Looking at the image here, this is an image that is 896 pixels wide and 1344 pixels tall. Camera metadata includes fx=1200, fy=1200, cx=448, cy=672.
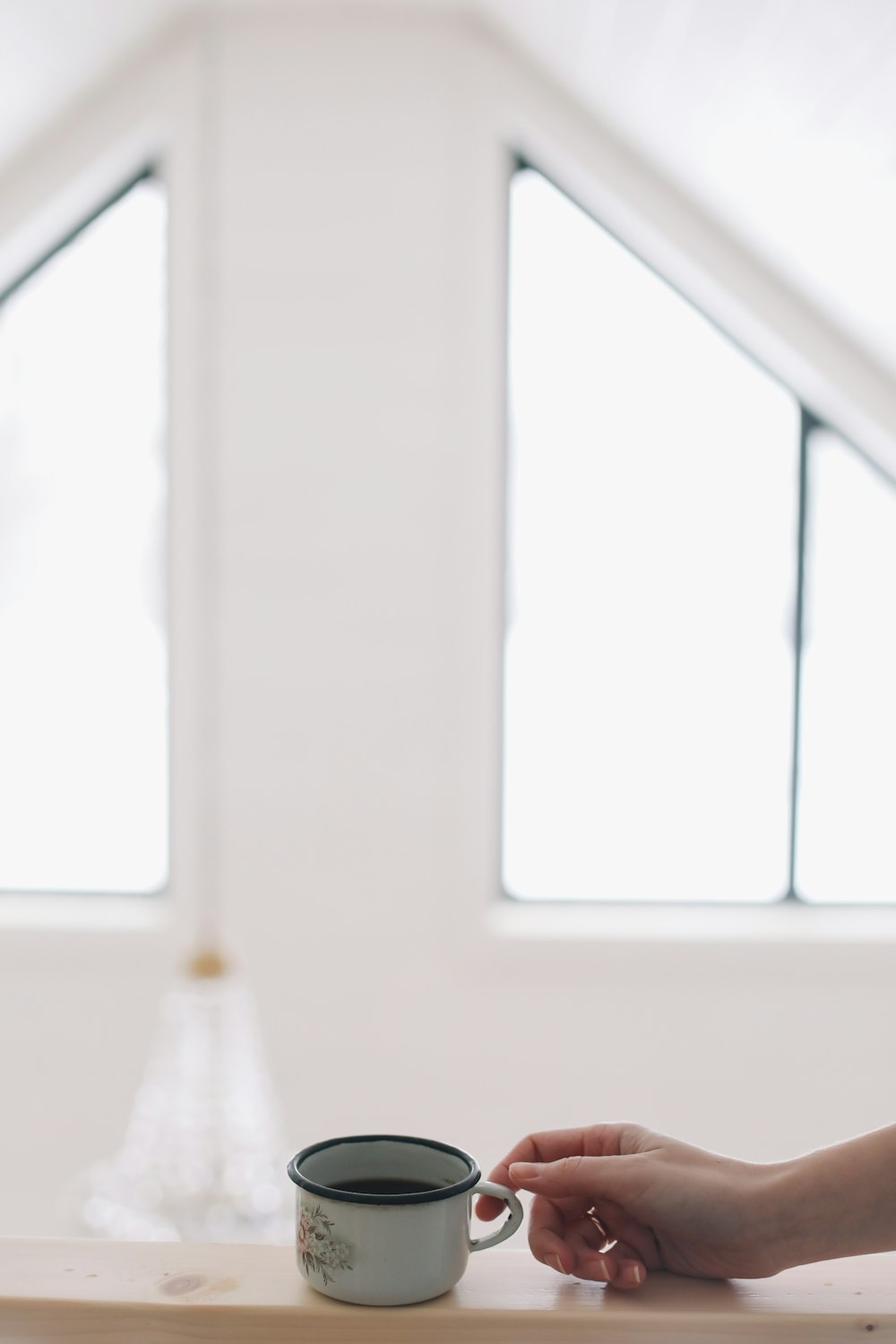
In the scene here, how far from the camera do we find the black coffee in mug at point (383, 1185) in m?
0.60

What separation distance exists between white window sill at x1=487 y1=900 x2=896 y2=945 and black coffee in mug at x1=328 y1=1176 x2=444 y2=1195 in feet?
6.36

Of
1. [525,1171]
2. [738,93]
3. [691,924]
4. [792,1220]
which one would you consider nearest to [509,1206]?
[525,1171]

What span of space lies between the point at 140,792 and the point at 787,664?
1474mm

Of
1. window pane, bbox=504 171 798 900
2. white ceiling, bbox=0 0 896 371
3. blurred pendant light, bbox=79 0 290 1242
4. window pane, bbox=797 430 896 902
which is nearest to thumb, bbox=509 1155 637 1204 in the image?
blurred pendant light, bbox=79 0 290 1242

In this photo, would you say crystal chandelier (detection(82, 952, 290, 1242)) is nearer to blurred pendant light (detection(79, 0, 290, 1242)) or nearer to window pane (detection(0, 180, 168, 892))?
blurred pendant light (detection(79, 0, 290, 1242))

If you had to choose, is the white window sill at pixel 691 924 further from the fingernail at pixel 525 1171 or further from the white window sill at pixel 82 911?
the fingernail at pixel 525 1171

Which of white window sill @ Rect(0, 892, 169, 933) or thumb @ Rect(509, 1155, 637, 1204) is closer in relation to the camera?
thumb @ Rect(509, 1155, 637, 1204)

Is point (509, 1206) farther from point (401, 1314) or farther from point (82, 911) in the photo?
point (82, 911)

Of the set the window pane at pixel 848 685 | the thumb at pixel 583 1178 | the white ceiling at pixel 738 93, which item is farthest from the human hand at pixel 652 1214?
the window pane at pixel 848 685

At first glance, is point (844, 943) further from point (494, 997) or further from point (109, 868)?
point (109, 868)

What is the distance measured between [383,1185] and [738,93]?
1744mm

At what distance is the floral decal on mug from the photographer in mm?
538

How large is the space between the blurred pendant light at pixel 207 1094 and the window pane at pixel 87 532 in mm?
199

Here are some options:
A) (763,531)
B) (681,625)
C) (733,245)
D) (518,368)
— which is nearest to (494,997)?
(681,625)
